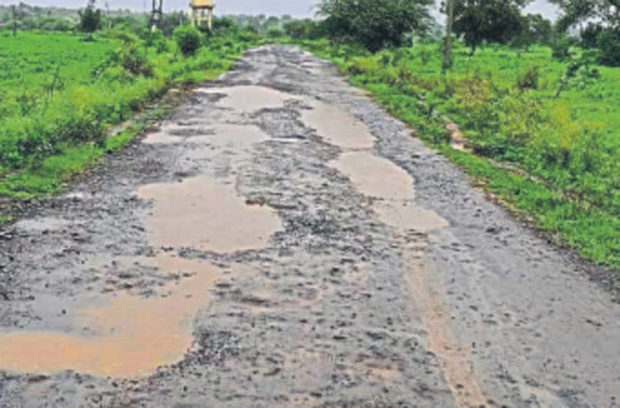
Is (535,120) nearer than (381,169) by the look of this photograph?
No

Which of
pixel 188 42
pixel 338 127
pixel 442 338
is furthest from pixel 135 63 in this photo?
pixel 442 338

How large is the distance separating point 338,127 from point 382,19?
98.1 feet

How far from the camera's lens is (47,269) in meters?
7.08

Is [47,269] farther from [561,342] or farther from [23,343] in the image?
[561,342]

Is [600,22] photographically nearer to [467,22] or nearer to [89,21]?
[467,22]

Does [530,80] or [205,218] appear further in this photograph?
[530,80]

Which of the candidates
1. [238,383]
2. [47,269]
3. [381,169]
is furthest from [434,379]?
[381,169]

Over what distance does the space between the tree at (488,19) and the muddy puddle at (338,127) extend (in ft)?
99.6

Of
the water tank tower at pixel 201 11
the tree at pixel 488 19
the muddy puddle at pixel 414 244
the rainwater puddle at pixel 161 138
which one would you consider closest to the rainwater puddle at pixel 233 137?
the rainwater puddle at pixel 161 138

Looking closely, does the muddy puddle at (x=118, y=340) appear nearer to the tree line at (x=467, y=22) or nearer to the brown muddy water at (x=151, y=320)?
the brown muddy water at (x=151, y=320)

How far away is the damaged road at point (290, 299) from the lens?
5.08 m

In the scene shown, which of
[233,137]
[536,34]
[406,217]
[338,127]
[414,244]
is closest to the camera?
[414,244]

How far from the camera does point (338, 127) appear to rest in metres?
16.8

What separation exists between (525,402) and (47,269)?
4.21 meters
